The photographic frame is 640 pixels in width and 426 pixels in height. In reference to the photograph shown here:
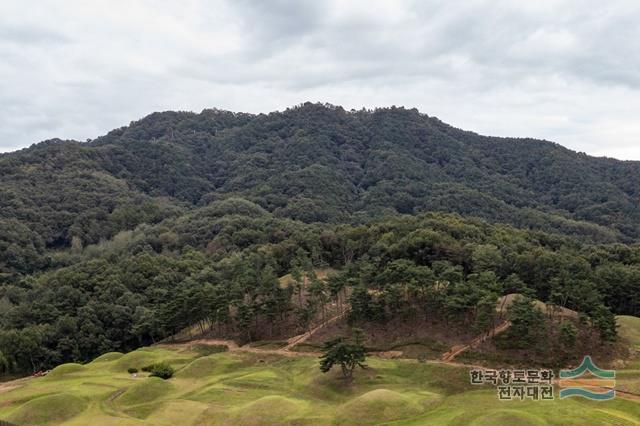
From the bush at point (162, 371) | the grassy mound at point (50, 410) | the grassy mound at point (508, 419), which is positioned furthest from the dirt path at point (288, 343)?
the grassy mound at point (508, 419)

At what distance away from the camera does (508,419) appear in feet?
119

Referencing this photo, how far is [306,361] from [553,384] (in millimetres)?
25658

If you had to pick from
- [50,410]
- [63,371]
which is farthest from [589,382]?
[63,371]

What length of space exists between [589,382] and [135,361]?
49951 mm

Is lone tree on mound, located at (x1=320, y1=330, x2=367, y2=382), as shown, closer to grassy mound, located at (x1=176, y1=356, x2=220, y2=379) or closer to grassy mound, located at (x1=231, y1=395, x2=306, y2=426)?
grassy mound, located at (x1=231, y1=395, x2=306, y2=426)

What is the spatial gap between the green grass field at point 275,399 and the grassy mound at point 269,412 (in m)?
0.08

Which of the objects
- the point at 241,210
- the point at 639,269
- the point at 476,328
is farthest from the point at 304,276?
the point at 241,210

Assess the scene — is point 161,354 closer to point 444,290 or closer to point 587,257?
point 444,290

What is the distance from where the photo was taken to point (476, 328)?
56781 mm

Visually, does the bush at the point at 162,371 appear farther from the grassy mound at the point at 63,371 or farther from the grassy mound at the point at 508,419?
the grassy mound at the point at 508,419

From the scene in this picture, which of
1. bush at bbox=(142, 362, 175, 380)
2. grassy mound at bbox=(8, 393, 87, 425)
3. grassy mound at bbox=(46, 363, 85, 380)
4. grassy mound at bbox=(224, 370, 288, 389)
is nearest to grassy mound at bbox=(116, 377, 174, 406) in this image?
grassy mound at bbox=(8, 393, 87, 425)

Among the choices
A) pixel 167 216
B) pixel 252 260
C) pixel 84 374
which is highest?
pixel 167 216

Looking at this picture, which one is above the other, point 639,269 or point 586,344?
point 639,269

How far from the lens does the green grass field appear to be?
4009cm
